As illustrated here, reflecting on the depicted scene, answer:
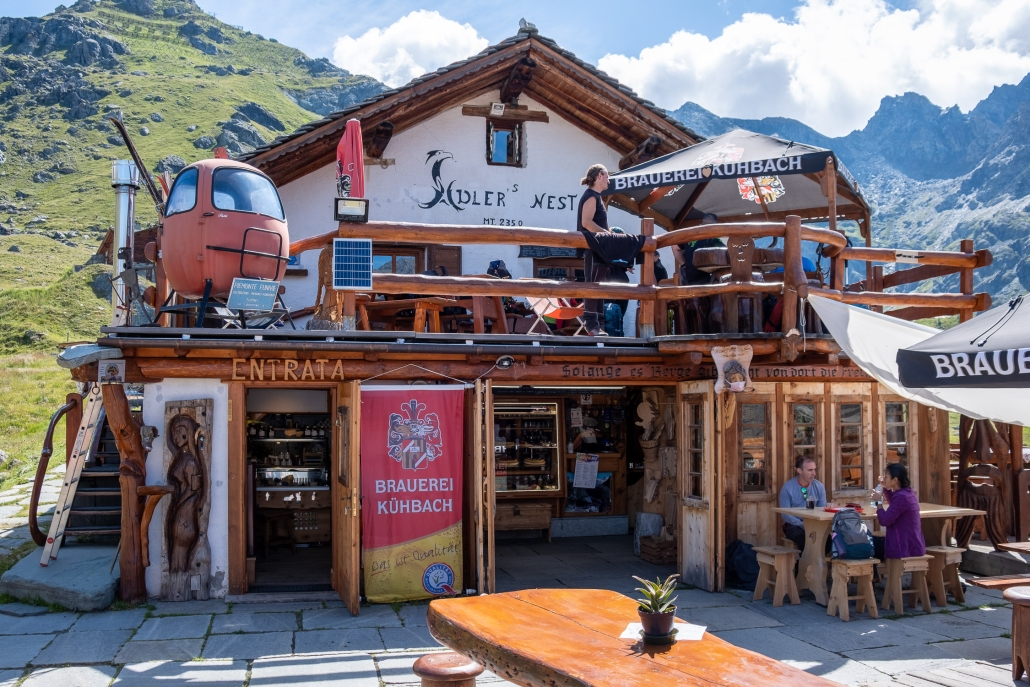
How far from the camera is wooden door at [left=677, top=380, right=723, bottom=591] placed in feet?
33.0

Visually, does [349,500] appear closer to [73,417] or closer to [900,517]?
[73,417]

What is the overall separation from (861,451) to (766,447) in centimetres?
137

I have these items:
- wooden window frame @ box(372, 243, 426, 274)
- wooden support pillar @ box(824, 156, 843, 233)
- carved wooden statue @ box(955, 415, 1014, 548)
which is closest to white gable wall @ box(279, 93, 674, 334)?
wooden window frame @ box(372, 243, 426, 274)

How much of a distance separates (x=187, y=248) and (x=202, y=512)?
270cm

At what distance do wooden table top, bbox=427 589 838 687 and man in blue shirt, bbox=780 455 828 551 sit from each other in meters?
4.71

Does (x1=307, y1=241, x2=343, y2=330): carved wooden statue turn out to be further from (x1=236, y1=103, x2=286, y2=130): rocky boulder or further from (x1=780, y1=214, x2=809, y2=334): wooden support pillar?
(x1=236, y1=103, x2=286, y2=130): rocky boulder

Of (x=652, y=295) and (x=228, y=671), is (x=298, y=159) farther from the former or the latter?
(x=228, y=671)

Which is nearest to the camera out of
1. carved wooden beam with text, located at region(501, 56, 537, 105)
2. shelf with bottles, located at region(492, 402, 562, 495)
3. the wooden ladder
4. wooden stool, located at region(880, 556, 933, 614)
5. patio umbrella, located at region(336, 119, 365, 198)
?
wooden stool, located at region(880, 556, 933, 614)

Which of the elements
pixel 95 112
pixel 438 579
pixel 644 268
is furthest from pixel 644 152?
pixel 95 112

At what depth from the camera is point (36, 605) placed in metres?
8.92

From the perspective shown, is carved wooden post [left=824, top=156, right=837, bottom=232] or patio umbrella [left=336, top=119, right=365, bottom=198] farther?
carved wooden post [left=824, top=156, right=837, bottom=232]

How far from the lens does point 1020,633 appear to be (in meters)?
6.92

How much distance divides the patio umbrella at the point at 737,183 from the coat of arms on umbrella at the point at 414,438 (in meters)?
3.52

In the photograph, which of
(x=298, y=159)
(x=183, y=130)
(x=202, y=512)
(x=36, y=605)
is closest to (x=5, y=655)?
(x=36, y=605)
